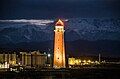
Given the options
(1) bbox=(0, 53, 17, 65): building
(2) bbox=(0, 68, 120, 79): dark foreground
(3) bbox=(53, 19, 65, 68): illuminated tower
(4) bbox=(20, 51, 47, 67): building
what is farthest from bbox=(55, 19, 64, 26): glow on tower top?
(1) bbox=(0, 53, 17, 65): building

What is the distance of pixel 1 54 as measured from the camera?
2675 inches

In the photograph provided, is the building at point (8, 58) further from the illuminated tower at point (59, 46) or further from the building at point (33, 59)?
the illuminated tower at point (59, 46)

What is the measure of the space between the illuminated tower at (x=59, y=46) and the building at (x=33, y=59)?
39.6 ft

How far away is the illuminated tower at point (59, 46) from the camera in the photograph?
182 ft

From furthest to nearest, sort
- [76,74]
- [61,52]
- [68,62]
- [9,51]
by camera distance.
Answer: [9,51]
[68,62]
[61,52]
[76,74]

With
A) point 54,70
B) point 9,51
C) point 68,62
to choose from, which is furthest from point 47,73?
point 9,51

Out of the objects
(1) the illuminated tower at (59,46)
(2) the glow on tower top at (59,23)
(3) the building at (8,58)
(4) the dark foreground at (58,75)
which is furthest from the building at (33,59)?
(4) the dark foreground at (58,75)

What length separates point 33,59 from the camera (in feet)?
229

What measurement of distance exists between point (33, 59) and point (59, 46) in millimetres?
14535

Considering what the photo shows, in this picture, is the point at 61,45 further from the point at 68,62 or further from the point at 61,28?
the point at 68,62

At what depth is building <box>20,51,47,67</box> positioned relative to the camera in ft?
226

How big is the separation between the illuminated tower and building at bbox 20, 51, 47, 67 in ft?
39.6

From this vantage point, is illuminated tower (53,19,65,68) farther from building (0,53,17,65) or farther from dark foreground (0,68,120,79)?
building (0,53,17,65)

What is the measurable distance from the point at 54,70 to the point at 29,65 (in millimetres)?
14634
